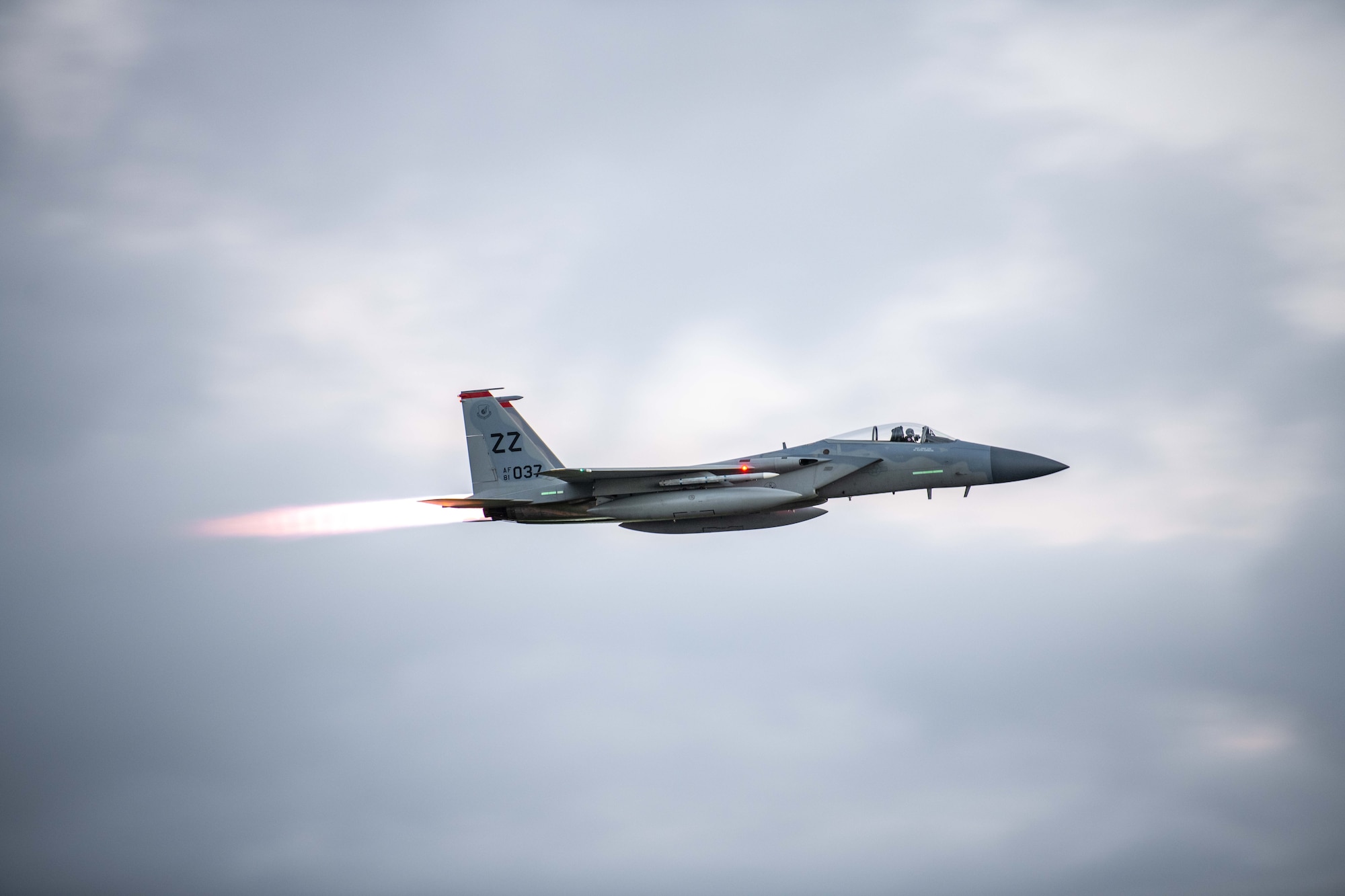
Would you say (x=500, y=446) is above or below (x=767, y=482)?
above

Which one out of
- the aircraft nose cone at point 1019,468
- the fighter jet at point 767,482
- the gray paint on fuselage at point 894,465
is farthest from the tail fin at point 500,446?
the aircraft nose cone at point 1019,468

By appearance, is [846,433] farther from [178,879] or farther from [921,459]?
[178,879]

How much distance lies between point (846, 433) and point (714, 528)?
4.76 metres

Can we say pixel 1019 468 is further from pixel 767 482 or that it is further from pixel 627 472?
pixel 627 472

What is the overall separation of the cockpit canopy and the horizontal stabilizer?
31.4 ft

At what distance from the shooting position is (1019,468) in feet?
117

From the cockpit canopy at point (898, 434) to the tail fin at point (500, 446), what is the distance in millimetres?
9055

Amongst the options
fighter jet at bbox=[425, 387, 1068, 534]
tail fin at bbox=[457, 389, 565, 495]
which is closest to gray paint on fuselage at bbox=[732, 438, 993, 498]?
fighter jet at bbox=[425, 387, 1068, 534]

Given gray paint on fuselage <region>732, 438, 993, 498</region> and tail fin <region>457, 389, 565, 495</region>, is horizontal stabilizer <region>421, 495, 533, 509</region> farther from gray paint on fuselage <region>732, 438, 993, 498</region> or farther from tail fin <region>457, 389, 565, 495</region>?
gray paint on fuselage <region>732, 438, 993, 498</region>

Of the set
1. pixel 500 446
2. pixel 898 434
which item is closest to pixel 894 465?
pixel 898 434

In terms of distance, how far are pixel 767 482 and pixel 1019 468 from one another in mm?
7131

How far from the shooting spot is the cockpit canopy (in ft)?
119

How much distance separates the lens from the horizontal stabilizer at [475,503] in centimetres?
3606

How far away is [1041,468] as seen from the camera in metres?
35.5
